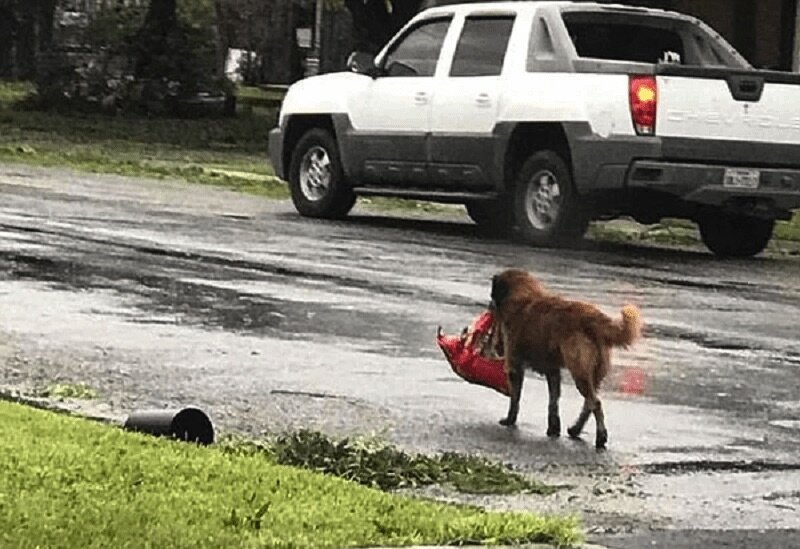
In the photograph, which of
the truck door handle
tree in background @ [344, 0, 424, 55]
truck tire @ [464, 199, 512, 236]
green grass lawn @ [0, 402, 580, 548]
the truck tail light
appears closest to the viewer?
green grass lawn @ [0, 402, 580, 548]

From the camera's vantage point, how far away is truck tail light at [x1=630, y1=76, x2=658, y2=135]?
15.4 m

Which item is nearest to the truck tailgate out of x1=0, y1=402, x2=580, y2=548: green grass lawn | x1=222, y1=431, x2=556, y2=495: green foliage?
x1=222, y1=431, x2=556, y2=495: green foliage

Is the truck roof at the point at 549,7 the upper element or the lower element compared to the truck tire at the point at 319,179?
upper

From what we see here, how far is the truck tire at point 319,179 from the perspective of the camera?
18297 millimetres

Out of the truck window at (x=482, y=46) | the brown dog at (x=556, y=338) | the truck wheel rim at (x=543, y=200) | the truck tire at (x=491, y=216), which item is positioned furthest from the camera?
the truck tire at (x=491, y=216)


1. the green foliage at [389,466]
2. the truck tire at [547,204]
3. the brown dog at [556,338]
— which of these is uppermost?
the brown dog at [556,338]

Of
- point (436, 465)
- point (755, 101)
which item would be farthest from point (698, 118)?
point (436, 465)

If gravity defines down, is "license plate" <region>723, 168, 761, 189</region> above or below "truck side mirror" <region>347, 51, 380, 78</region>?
below

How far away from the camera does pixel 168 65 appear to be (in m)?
33.2

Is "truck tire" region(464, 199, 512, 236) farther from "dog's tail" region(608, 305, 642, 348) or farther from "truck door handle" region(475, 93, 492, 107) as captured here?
"dog's tail" region(608, 305, 642, 348)

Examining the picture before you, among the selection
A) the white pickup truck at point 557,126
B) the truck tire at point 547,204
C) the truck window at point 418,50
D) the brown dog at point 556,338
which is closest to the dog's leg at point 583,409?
the brown dog at point 556,338

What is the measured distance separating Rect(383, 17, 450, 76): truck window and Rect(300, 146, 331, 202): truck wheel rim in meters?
1.10

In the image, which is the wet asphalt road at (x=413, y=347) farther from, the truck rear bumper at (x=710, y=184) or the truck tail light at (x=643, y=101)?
the truck tail light at (x=643, y=101)

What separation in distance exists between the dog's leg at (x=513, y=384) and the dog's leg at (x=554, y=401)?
0.36 ft
